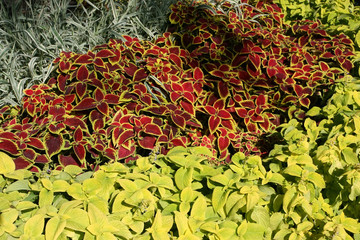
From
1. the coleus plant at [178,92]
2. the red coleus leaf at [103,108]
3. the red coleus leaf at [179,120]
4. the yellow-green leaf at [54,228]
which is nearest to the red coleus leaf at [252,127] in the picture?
the coleus plant at [178,92]

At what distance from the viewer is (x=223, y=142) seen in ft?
7.86

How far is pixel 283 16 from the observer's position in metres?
3.60

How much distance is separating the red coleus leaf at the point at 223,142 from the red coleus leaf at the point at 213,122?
74mm

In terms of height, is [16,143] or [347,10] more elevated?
[347,10]

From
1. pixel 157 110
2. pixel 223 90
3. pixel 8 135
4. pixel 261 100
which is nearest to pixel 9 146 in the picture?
pixel 8 135

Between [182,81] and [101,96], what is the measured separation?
0.59 meters

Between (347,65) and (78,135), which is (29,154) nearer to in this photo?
(78,135)

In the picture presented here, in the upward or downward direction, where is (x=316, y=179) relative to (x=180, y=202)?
upward

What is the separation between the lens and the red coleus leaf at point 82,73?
2.38 m

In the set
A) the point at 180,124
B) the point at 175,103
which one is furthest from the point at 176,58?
the point at 180,124

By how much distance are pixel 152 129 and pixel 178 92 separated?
38 centimetres

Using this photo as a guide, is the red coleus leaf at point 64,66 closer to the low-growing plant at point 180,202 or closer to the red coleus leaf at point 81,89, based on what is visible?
the red coleus leaf at point 81,89

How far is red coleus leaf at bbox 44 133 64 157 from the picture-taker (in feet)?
6.77

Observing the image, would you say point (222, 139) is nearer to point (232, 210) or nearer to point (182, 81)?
point (182, 81)
